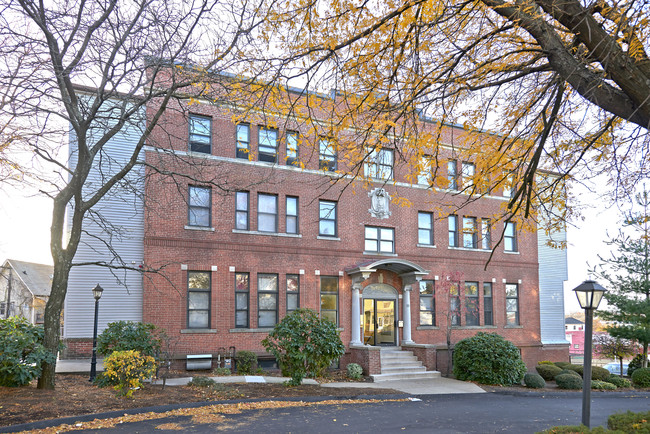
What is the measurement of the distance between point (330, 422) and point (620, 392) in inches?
577

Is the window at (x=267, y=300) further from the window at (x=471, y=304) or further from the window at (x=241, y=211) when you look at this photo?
the window at (x=471, y=304)

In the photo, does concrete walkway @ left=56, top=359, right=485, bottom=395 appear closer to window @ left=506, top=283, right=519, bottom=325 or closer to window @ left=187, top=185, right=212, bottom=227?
window @ left=187, top=185, right=212, bottom=227

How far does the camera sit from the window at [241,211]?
71.4ft

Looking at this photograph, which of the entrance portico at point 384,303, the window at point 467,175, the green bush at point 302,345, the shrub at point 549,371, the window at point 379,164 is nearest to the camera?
the window at point 467,175

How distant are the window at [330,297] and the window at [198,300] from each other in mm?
5053

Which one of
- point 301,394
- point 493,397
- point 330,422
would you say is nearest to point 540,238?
point 493,397

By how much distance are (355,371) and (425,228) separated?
29.3 ft

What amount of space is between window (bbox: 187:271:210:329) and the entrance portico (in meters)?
6.32

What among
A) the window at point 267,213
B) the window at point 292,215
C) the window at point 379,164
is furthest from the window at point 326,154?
the window at point 267,213

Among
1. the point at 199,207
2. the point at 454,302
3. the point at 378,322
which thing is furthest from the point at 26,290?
the point at 454,302

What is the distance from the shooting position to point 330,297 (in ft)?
76.3

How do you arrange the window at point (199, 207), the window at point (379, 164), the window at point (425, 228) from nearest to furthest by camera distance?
the window at point (379, 164), the window at point (199, 207), the window at point (425, 228)

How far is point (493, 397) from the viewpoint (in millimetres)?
17734

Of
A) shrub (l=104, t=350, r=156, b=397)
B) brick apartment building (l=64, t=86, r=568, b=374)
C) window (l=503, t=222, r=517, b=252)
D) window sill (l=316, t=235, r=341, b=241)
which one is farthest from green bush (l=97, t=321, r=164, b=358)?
window (l=503, t=222, r=517, b=252)
